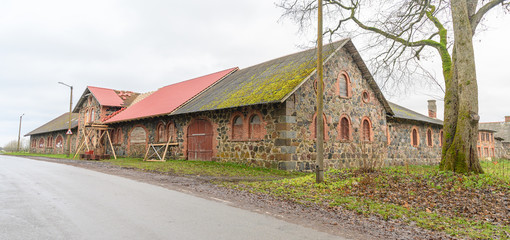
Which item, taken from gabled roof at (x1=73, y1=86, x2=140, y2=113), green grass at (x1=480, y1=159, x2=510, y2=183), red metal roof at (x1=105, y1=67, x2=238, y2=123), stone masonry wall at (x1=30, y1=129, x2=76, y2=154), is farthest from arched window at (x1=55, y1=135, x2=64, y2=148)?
green grass at (x1=480, y1=159, x2=510, y2=183)

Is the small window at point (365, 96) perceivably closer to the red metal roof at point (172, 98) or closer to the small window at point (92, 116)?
the red metal roof at point (172, 98)

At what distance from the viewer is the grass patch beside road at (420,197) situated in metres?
5.90

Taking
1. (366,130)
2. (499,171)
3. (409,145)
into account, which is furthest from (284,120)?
(409,145)

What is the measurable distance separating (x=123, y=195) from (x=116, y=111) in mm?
25185

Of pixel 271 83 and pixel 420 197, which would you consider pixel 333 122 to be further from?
pixel 420 197

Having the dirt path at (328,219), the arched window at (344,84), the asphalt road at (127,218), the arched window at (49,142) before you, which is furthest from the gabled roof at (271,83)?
the arched window at (49,142)

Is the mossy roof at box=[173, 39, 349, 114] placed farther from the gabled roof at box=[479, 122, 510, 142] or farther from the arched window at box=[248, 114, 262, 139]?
the gabled roof at box=[479, 122, 510, 142]

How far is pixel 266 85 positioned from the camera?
53.2 feet

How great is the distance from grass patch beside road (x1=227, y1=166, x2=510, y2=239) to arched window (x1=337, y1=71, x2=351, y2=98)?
7709 mm

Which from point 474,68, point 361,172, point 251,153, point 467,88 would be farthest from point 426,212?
point 251,153

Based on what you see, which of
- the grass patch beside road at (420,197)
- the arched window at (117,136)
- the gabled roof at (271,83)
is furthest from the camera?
the arched window at (117,136)

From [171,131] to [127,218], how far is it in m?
16.5

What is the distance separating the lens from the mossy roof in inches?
567

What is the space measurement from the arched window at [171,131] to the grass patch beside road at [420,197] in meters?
11.6
